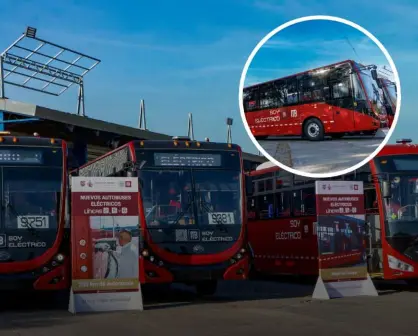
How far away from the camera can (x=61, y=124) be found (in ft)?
81.3

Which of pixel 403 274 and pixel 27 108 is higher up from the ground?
pixel 27 108

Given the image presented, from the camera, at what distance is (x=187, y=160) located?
14.6 meters

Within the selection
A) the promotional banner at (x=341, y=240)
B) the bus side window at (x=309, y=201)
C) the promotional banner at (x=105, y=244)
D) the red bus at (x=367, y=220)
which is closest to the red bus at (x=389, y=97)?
the promotional banner at (x=105, y=244)

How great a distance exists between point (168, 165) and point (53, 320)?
4157 mm

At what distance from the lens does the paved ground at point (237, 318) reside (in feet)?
33.4

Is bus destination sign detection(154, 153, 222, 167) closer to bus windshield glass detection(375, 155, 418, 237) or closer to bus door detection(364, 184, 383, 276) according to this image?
bus windshield glass detection(375, 155, 418, 237)

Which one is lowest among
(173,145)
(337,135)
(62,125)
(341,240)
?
(341,240)

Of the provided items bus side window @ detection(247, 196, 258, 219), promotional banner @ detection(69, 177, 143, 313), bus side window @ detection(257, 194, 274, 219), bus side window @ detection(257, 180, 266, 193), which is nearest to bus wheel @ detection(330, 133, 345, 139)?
promotional banner @ detection(69, 177, 143, 313)

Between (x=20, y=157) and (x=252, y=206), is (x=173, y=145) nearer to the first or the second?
(x=20, y=157)

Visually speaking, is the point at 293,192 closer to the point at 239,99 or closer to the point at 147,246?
the point at 147,246

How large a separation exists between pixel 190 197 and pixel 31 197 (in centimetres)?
311

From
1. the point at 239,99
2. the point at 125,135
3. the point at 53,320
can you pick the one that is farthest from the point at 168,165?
the point at 125,135

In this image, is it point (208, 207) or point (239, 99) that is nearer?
point (239, 99)

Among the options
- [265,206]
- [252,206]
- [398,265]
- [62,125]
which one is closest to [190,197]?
[398,265]
